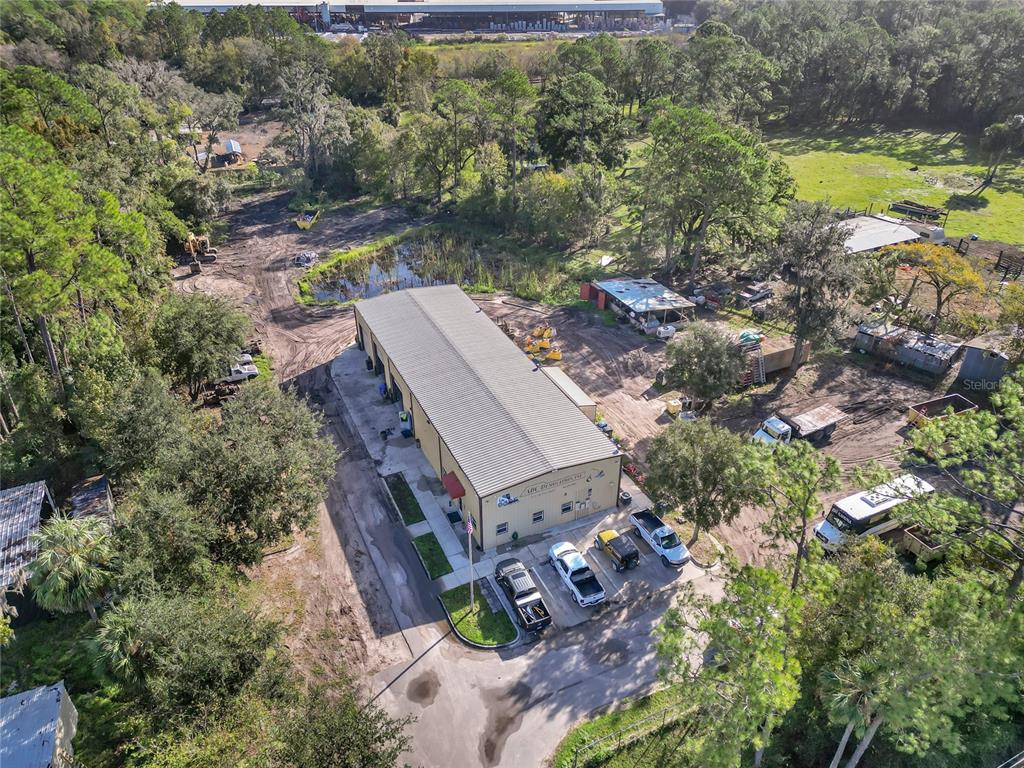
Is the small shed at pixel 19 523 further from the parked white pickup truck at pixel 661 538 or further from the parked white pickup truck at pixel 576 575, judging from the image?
the parked white pickup truck at pixel 661 538

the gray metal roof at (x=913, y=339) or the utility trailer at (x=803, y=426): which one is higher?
the gray metal roof at (x=913, y=339)

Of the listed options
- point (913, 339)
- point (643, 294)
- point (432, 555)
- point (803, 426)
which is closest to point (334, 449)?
point (432, 555)

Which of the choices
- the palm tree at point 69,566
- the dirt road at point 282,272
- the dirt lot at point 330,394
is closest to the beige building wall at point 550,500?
the dirt lot at point 330,394

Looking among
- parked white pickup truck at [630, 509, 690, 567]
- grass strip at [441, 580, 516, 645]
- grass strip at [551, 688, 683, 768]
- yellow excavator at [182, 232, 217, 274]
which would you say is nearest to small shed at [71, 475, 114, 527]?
grass strip at [441, 580, 516, 645]

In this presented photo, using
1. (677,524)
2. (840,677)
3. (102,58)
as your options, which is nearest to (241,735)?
(840,677)

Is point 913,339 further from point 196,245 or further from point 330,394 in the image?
point 196,245

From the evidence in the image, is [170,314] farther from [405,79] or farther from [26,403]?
[405,79]

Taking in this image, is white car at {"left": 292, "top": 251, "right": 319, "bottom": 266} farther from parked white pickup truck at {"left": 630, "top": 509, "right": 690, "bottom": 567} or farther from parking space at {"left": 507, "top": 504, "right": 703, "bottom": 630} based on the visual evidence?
parked white pickup truck at {"left": 630, "top": 509, "right": 690, "bottom": 567}
